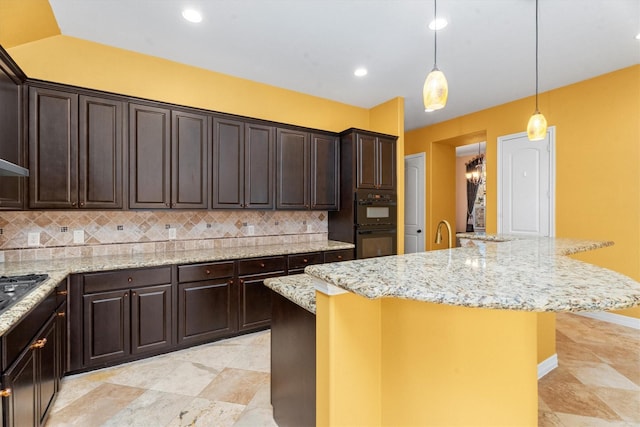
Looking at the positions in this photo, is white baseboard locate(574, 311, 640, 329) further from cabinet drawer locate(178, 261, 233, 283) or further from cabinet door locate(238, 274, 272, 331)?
cabinet drawer locate(178, 261, 233, 283)

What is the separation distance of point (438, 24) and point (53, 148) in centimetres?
339

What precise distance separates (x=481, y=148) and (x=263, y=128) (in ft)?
20.0

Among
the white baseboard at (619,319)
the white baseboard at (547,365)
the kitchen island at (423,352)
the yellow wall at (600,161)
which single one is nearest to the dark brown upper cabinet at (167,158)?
the kitchen island at (423,352)

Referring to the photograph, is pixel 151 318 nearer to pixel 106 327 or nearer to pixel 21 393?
pixel 106 327

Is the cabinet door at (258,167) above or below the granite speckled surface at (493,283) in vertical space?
above

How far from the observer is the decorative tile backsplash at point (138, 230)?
2496mm

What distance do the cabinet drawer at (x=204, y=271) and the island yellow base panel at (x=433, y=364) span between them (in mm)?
1873

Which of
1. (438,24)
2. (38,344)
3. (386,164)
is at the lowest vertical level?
(38,344)

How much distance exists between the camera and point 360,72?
3.46 metres

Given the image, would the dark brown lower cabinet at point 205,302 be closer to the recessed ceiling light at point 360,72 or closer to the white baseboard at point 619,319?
the recessed ceiling light at point 360,72

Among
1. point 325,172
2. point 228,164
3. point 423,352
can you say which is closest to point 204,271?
point 228,164

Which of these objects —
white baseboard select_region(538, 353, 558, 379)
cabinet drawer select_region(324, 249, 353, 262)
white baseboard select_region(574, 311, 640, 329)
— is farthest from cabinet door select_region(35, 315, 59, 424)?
white baseboard select_region(574, 311, 640, 329)

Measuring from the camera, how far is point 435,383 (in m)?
1.18

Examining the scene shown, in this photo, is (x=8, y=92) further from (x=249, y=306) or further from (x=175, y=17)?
(x=249, y=306)
